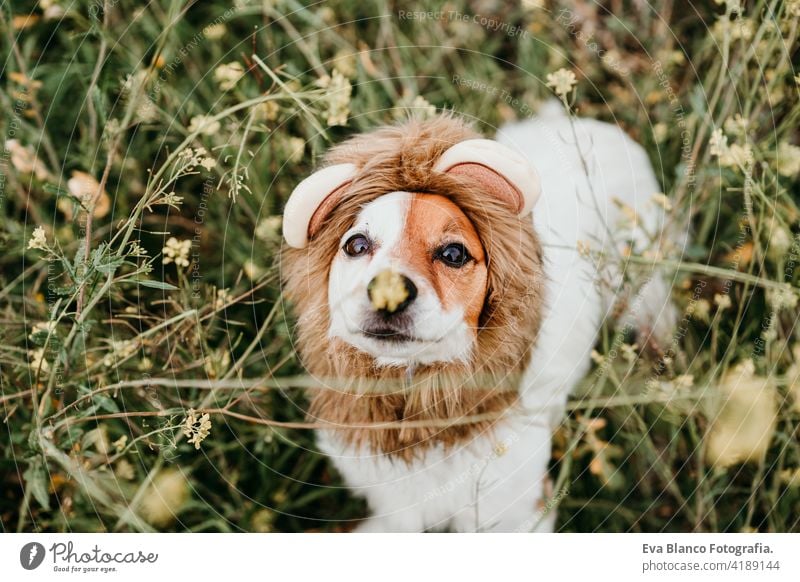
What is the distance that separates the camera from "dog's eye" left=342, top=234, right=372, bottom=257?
52 cm

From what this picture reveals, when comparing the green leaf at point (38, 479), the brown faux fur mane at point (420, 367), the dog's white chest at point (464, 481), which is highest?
the brown faux fur mane at point (420, 367)

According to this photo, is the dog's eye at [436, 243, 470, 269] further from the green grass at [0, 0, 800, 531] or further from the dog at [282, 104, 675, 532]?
the green grass at [0, 0, 800, 531]

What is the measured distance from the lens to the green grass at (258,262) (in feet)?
2.07

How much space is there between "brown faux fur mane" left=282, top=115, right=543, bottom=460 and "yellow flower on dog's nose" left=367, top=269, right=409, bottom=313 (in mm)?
62

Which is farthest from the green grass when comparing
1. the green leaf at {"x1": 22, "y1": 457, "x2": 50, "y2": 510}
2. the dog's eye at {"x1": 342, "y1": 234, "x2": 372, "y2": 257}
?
the dog's eye at {"x1": 342, "y1": 234, "x2": 372, "y2": 257}

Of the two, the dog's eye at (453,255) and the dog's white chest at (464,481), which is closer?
the dog's eye at (453,255)

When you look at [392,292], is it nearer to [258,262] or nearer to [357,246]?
[357,246]

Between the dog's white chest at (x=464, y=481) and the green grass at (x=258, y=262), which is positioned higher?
the green grass at (x=258, y=262)

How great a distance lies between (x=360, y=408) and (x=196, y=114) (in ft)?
1.15

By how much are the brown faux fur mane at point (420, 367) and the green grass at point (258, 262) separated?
57mm

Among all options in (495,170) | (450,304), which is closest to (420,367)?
(450,304)

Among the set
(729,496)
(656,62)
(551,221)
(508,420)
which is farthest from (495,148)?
(729,496)

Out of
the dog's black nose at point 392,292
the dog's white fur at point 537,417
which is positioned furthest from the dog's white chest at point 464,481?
the dog's black nose at point 392,292

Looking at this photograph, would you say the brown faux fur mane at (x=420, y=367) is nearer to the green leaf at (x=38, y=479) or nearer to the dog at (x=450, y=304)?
the dog at (x=450, y=304)
